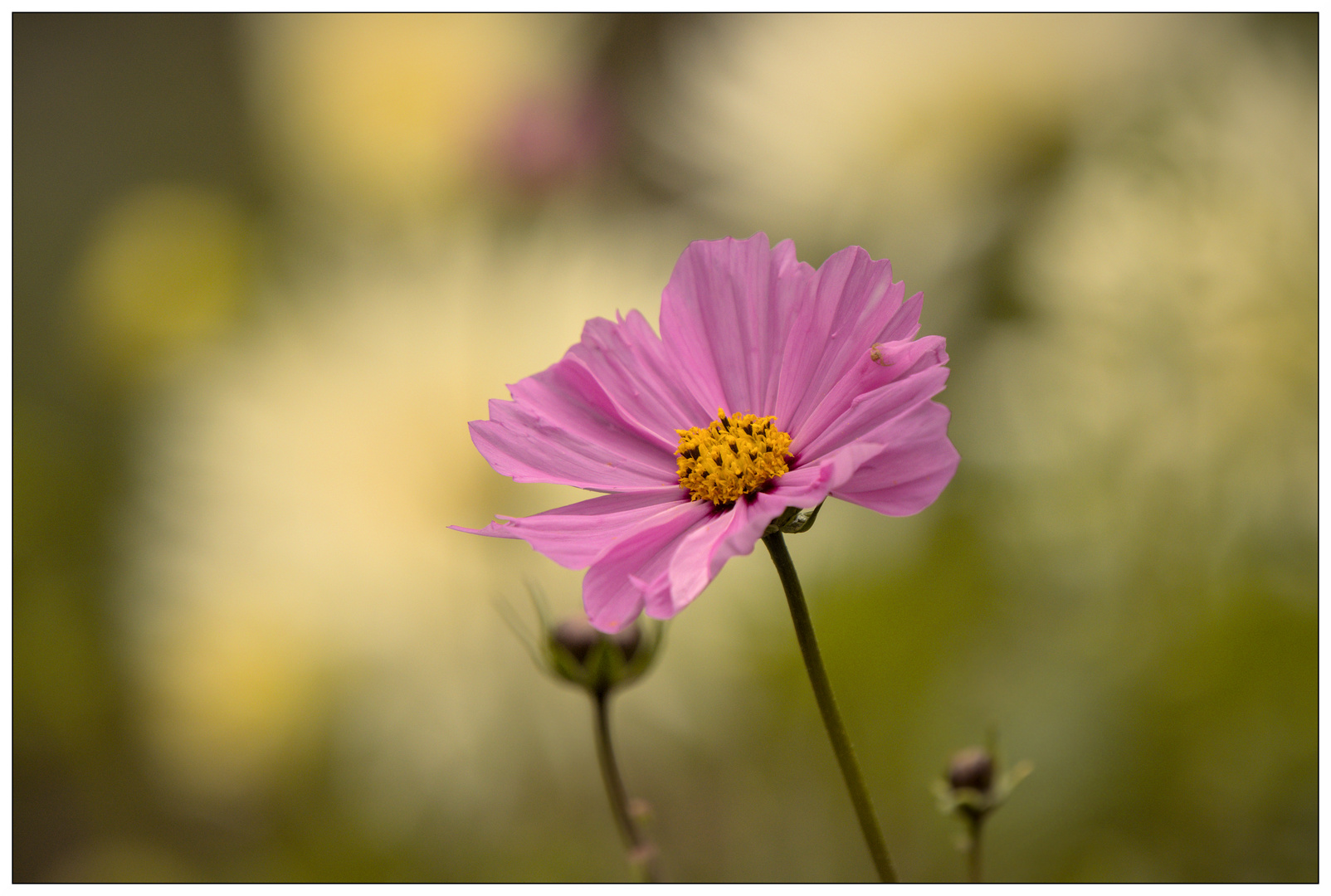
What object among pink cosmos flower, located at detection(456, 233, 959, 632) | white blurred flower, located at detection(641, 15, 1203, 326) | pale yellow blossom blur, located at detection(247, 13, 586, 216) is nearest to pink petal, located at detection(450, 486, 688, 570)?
pink cosmos flower, located at detection(456, 233, 959, 632)

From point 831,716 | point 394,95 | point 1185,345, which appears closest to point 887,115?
point 1185,345

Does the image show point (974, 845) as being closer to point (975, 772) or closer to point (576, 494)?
point (975, 772)

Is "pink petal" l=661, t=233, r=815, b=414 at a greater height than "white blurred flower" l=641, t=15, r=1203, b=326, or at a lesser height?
lesser

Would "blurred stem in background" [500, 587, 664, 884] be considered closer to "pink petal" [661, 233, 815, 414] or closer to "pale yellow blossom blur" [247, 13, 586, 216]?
"pink petal" [661, 233, 815, 414]

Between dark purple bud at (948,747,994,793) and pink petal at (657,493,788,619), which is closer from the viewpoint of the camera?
pink petal at (657,493,788,619)

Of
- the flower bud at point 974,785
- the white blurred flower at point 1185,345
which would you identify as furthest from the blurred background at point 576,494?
the flower bud at point 974,785

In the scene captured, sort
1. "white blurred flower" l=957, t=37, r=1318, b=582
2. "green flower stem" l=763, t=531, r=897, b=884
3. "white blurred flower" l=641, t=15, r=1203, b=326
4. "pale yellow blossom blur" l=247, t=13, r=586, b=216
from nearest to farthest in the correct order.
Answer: "green flower stem" l=763, t=531, r=897, b=884 < "white blurred flower" l=957, t=37, r=1318, b=582 < "white blurred flower" l=641, t=15, r=1203, b=326 < "pale yellow blossom blur" l=247, t=13, r=586, b=216

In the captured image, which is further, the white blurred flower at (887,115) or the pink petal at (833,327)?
the white blurred flower at (887,115)

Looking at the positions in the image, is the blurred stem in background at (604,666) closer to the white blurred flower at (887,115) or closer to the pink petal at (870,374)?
the pink petal at (870,374)

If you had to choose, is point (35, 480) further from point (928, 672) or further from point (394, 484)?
point (928, 672)
